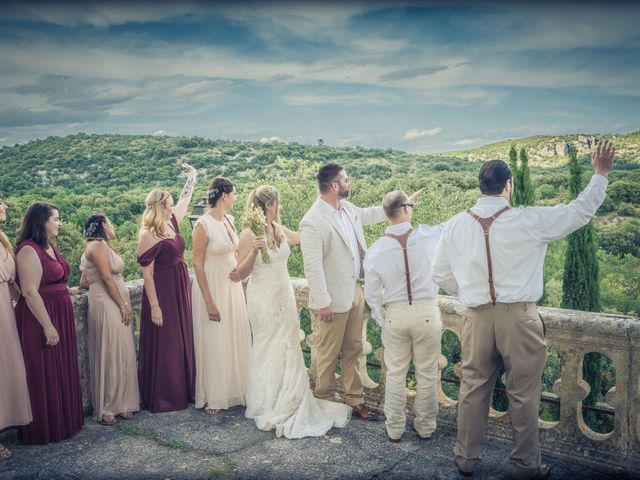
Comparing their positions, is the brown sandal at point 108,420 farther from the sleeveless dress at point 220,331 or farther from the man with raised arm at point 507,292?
the man with raised arm at point 507,292

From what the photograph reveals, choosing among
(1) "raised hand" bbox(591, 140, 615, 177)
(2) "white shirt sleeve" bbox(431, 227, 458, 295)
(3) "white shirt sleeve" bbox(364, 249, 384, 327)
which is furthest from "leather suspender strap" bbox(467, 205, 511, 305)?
(3) "white shirt sleeve" bbox(364, 249, 384, 327)

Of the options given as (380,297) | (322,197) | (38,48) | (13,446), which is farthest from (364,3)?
(38,48)

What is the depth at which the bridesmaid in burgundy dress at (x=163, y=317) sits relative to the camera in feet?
15.4

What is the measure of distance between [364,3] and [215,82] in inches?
1328

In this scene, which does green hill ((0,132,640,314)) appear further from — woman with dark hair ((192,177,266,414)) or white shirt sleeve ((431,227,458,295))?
white shirt sleeve ((431,227,458,295))

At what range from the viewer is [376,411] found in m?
4.49

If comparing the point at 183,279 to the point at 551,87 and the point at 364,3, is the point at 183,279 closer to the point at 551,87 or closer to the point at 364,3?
the point at 364,3

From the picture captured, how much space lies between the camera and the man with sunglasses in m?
3.74

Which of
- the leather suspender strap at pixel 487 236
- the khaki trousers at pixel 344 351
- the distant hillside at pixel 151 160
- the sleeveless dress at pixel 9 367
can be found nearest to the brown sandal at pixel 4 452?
the sleeveless dress at pixel 9 367

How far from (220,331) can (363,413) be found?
1359 millimetres

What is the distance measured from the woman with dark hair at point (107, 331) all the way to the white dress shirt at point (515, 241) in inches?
109

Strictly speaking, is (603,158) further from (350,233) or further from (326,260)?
(326,260)

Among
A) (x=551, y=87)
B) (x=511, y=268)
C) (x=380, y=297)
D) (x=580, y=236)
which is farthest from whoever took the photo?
(x=551, y=87)

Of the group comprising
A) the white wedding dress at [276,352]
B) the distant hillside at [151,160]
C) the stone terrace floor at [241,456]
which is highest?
the distant hillside at [151,160]
